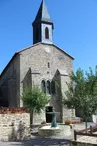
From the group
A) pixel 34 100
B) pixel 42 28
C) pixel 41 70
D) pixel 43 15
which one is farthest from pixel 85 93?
pixel 43 15

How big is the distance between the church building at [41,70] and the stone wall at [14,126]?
1048 cm

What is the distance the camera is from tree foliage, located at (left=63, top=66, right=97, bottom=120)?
1617cm

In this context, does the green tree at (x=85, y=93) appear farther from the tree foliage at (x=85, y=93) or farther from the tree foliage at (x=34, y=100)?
the tree foliage at (x=34, y=100)

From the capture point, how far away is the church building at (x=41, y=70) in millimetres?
28438

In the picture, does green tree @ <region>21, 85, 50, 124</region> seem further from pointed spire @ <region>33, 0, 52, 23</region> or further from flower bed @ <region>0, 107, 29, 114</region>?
pointed spire @ <region>33, 0, 52, 23</region>

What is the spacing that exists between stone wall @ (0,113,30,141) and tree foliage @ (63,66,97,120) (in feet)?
12.6

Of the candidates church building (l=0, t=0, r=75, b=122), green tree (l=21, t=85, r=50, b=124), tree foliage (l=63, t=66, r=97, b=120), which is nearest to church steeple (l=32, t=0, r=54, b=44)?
church building (l=0, t=0, r=75, b=122)

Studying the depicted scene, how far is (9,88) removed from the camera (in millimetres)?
29359

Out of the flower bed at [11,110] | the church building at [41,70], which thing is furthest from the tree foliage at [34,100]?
the flower bed at [11,110]

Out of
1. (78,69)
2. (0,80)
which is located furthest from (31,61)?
(78,69)

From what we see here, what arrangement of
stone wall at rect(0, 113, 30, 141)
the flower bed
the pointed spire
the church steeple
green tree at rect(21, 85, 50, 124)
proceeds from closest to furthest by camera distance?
stone wall at rect(0, 113, 30, 141)
the flower bed
green tree at rect(21, 85, 50, 124)
the church steeple
the pointed spire

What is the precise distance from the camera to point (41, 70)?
2961cm

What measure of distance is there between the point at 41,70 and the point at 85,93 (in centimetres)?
1385

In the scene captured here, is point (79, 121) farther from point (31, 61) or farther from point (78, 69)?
point (78, 69)
